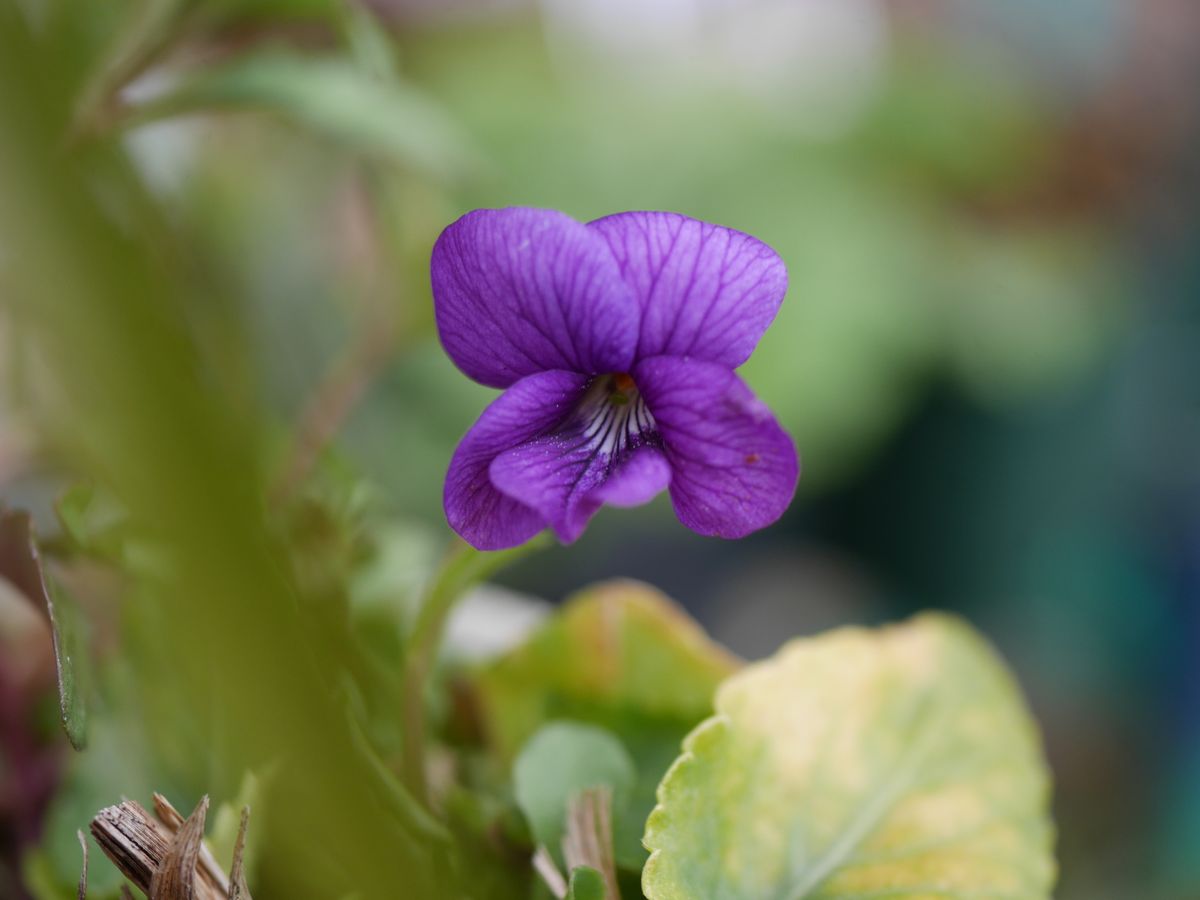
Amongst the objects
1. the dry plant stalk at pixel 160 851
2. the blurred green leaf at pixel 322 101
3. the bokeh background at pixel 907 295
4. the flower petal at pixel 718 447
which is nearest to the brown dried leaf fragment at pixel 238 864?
the dry plant stalk at pixel 160 851

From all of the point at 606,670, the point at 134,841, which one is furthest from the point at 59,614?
the point at 606,670

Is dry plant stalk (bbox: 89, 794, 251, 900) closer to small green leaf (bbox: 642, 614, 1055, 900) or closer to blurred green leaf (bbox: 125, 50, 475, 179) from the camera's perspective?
small green leaf (bbox: 642, 614, 1055, 900)

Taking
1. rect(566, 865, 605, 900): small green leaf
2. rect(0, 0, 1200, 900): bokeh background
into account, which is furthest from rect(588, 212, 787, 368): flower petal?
rect(0, 0, 1200, 900): bokeh background

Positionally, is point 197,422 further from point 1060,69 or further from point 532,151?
point 1060,69

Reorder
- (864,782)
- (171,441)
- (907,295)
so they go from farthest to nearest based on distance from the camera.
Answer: (907,295) → (864,782) → (171,441)

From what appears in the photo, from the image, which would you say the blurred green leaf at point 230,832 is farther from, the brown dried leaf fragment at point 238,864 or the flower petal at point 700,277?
the flower petal at point 700,277

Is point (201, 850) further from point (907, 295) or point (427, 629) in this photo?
point (907, 295)

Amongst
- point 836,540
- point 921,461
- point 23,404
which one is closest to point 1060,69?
point 921,461
